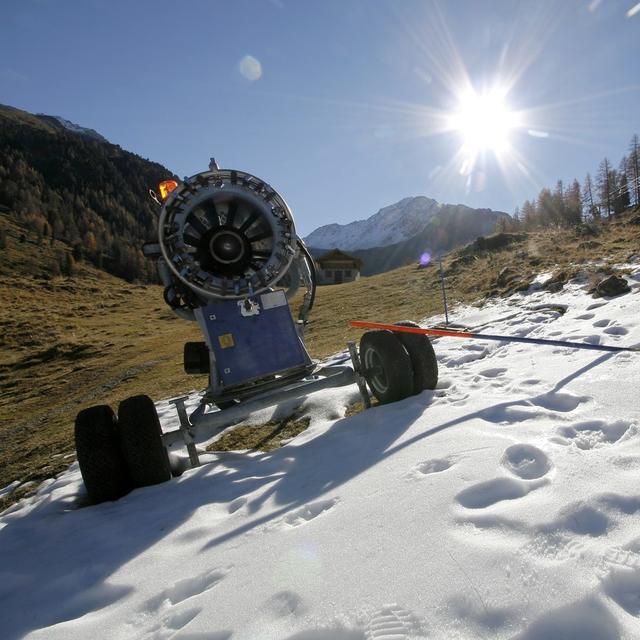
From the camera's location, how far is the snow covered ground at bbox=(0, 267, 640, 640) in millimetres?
1447

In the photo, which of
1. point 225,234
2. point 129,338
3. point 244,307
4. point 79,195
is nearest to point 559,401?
point 244,307

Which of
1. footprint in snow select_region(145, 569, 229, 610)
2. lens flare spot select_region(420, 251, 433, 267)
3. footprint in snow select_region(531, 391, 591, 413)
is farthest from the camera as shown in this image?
lens flare spot select_region(420, 251, 433, 267)

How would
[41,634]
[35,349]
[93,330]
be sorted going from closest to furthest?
[41,634] < [35,349] < [93,330]

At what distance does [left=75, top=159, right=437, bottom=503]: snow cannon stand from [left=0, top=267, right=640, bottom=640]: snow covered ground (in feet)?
2.27

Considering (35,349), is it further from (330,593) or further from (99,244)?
(99,244)

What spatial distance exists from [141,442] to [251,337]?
6.10 ft

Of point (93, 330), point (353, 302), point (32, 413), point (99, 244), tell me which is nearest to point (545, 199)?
point (353, 302)

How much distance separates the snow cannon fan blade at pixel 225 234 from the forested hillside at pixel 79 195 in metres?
77.7

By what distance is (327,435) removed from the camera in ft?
14.1

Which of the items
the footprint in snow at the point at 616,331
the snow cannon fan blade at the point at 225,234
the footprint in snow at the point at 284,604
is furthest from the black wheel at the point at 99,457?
the footprint in snow at the point at 616,331

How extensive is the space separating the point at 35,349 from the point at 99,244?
278 feet

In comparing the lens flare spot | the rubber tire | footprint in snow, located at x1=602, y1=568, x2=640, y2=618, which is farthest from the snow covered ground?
the lens flare spot

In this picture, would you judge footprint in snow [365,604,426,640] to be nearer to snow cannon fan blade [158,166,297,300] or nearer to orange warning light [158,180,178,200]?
snow cannon fan blade [158,166,297,300]

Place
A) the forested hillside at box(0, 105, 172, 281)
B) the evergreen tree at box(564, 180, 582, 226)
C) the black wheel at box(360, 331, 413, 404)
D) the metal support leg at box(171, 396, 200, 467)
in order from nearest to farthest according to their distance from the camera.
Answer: the metal support leg at box(171, 396, 200, 467)
the black wheel at box(360, 331, 413, 404)
the evergreen tree at box(564, 180, 582, 226)
the forested hillside at box(0, 105, 172, 281)
